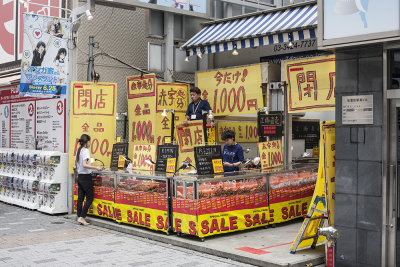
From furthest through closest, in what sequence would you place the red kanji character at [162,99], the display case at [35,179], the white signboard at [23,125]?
1. the white signboard at [23,125]
2. the red kanji character at [162,99]
3. the display case at [35,179]

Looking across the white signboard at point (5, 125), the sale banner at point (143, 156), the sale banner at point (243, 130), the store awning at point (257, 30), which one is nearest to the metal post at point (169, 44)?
the store awning at point (257, 30)

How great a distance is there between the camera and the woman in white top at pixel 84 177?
10188mm

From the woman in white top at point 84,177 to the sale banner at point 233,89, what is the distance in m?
3.53

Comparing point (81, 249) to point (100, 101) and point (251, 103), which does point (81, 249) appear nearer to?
point (100, 101)

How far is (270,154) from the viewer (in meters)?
9.84

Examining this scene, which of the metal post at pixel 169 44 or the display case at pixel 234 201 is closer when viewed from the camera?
the display case at pixel 234 201

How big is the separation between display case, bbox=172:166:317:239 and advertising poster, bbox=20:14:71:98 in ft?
13.4

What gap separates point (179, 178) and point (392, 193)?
3.66 m

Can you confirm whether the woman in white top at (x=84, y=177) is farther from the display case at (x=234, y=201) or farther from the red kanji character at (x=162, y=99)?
the display case at (x=234, y=201)

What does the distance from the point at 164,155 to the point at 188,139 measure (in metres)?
1.40

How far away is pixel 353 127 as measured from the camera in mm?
6469

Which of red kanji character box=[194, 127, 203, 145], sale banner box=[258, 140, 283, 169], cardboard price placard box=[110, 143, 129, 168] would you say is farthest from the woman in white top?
sale banner box=[258, 140, 283, 169]

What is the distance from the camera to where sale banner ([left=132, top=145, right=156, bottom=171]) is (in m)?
9.87

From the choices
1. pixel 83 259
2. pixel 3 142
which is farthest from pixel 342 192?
pixel 3 142
